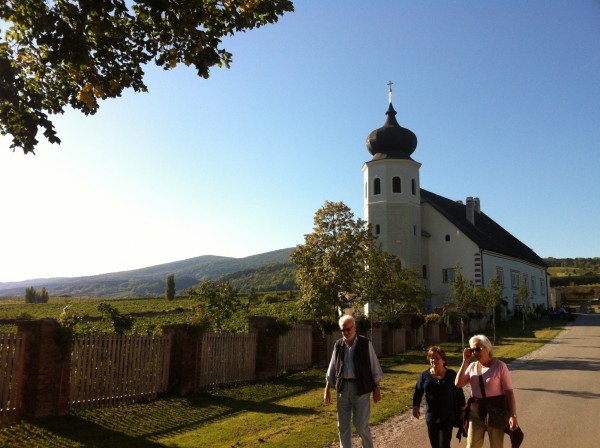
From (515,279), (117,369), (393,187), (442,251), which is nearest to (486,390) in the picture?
(117,369)

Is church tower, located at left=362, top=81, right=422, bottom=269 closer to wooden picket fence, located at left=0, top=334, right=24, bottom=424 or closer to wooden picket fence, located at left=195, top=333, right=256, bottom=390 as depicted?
wooden picket fence, located at left=195, top=333, right=256, bottom=390

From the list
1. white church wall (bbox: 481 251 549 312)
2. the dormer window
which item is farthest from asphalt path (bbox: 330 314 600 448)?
white church wall (bbox: 481 251 549 312)

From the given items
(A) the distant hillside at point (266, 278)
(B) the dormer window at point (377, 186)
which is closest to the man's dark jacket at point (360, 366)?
(B) the dormer window at point (377, 186)

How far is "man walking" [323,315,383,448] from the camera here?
23.6ft

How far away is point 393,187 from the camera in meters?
44.4

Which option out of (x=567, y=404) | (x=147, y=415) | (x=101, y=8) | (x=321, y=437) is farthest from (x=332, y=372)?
(x=567, y=404)

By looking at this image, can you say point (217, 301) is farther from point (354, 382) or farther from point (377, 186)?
point (377, 186)

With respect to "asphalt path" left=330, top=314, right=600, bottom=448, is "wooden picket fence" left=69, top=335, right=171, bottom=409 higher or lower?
higher

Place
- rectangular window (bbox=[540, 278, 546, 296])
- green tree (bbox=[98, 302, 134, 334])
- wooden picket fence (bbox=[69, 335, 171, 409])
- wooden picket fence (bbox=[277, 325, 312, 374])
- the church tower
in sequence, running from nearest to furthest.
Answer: wooden picket fence (bbox=[69, 335, 171, 409]) < green tree (bbox=[98, 302, 134, 334]) < wooden picket fence (bbox=[277, 325, 312, 374]) < the church tower < rectangular window (bbox=[540, 278, 546, 296])

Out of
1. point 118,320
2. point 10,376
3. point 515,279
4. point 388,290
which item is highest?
point 515,279

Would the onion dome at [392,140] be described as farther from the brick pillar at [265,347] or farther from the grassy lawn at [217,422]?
the grassy lawn at [217,422]

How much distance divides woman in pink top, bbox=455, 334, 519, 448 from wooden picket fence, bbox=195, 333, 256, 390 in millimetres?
8270

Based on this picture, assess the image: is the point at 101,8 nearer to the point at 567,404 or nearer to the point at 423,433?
the point at 423,433

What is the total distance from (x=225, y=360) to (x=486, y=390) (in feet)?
30.7
